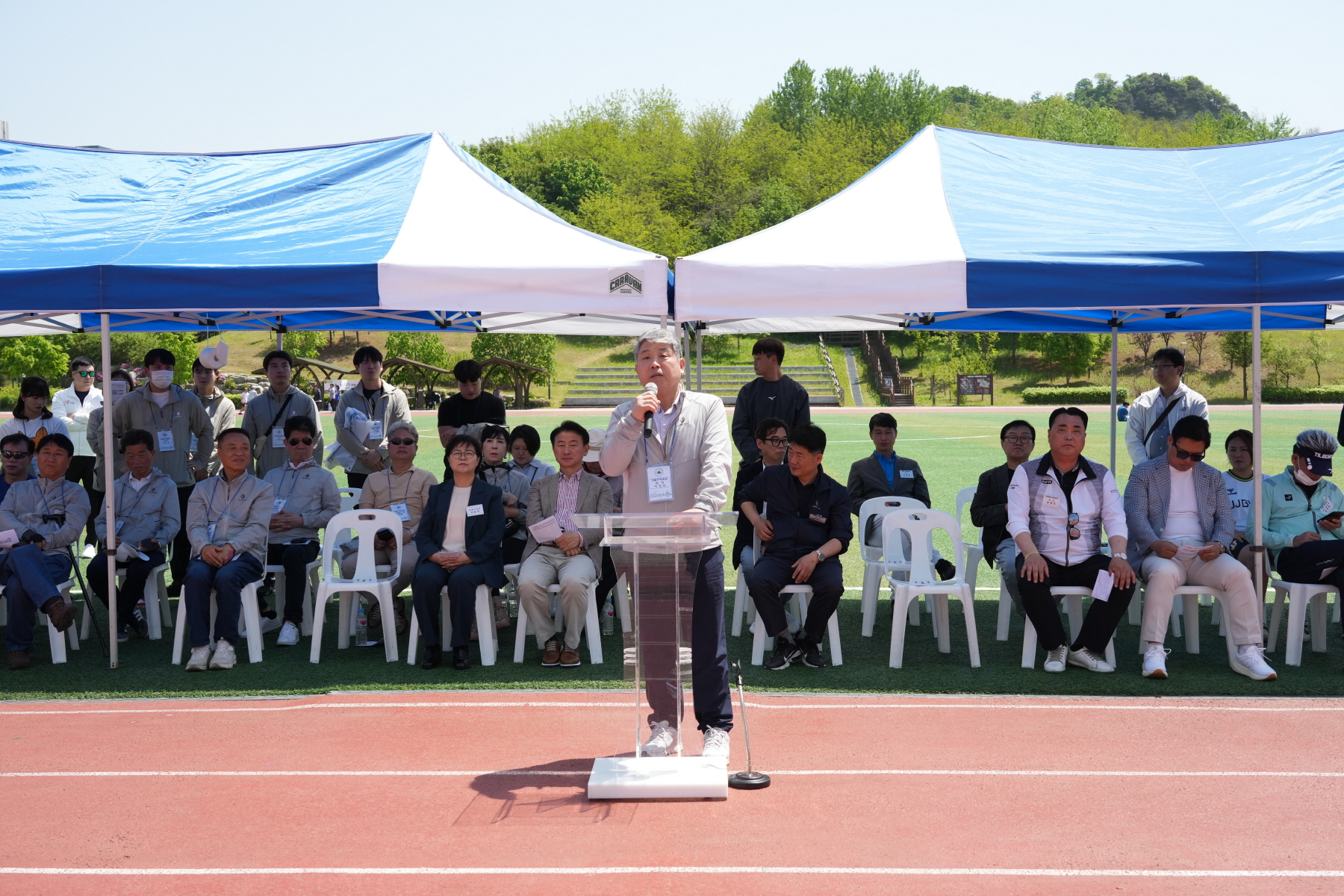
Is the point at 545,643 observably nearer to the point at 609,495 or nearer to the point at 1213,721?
the point at 609,495

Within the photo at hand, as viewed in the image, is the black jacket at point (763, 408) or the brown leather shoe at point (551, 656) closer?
the brown leather shoe at point (551, 656)

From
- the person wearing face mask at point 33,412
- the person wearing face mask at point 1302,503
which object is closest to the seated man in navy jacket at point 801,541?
the person wearing face mask at point 1302,503

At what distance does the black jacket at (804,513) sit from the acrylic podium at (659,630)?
80.0 inches

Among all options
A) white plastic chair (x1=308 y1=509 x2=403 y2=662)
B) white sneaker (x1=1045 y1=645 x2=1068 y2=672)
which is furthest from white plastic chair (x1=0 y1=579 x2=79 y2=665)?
white sneaker (x1=1045 y1=645 x2=1068 y2=672)

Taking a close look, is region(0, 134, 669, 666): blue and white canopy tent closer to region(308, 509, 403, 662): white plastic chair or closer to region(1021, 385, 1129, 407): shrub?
region(308, 509, 403, 662): white plastic chair

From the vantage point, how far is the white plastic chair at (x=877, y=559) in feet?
22.4

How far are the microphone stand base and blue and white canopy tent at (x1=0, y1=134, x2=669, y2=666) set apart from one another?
2.73 meters

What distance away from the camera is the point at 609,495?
663cm

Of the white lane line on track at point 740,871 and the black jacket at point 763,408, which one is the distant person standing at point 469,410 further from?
the white lane line on track at point 740,871

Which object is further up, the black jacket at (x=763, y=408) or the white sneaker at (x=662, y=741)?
the black jacket at (x=763, y=408)

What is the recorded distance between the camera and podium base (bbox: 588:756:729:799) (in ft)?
13.9

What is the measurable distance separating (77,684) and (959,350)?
4592 cm

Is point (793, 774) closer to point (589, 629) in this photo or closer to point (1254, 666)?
point (589, 629)

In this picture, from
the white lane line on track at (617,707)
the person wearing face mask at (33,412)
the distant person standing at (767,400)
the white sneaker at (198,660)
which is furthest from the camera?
the person wearing face mask at (33,412)
